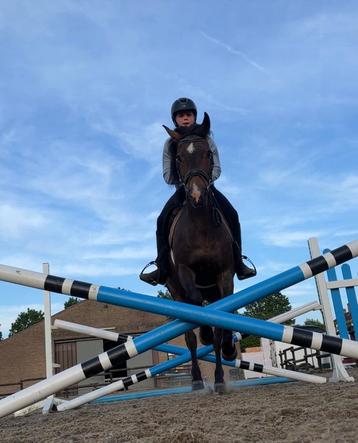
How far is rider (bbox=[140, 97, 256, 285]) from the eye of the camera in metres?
5.16

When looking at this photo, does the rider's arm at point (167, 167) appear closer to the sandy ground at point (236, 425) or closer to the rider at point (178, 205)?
the rider at point (178, 205)

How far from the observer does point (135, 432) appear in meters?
2.52

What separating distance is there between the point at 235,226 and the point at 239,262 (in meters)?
0.42

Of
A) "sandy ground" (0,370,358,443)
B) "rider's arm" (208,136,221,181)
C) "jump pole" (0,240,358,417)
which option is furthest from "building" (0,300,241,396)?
"jump pole" (0,240,358,417)

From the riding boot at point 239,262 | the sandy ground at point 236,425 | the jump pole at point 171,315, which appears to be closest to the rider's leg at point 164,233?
the riding boot at point 239,262

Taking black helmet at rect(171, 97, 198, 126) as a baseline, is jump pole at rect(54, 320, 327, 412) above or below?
below

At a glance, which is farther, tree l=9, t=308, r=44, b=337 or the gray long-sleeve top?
tree l=9, t=308, r=44, b=337

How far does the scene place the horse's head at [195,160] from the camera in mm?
4094

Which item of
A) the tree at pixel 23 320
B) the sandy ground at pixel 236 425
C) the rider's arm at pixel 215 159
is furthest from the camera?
the tree at pixel 23 320

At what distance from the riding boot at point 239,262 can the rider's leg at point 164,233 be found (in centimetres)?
73

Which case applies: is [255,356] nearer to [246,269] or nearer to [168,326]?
[246,269]

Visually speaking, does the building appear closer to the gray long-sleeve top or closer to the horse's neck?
the gray long-sleeve top

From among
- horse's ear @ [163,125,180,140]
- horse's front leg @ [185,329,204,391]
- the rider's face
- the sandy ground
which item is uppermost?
the rider's face

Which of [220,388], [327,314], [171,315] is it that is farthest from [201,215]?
[327,314]
